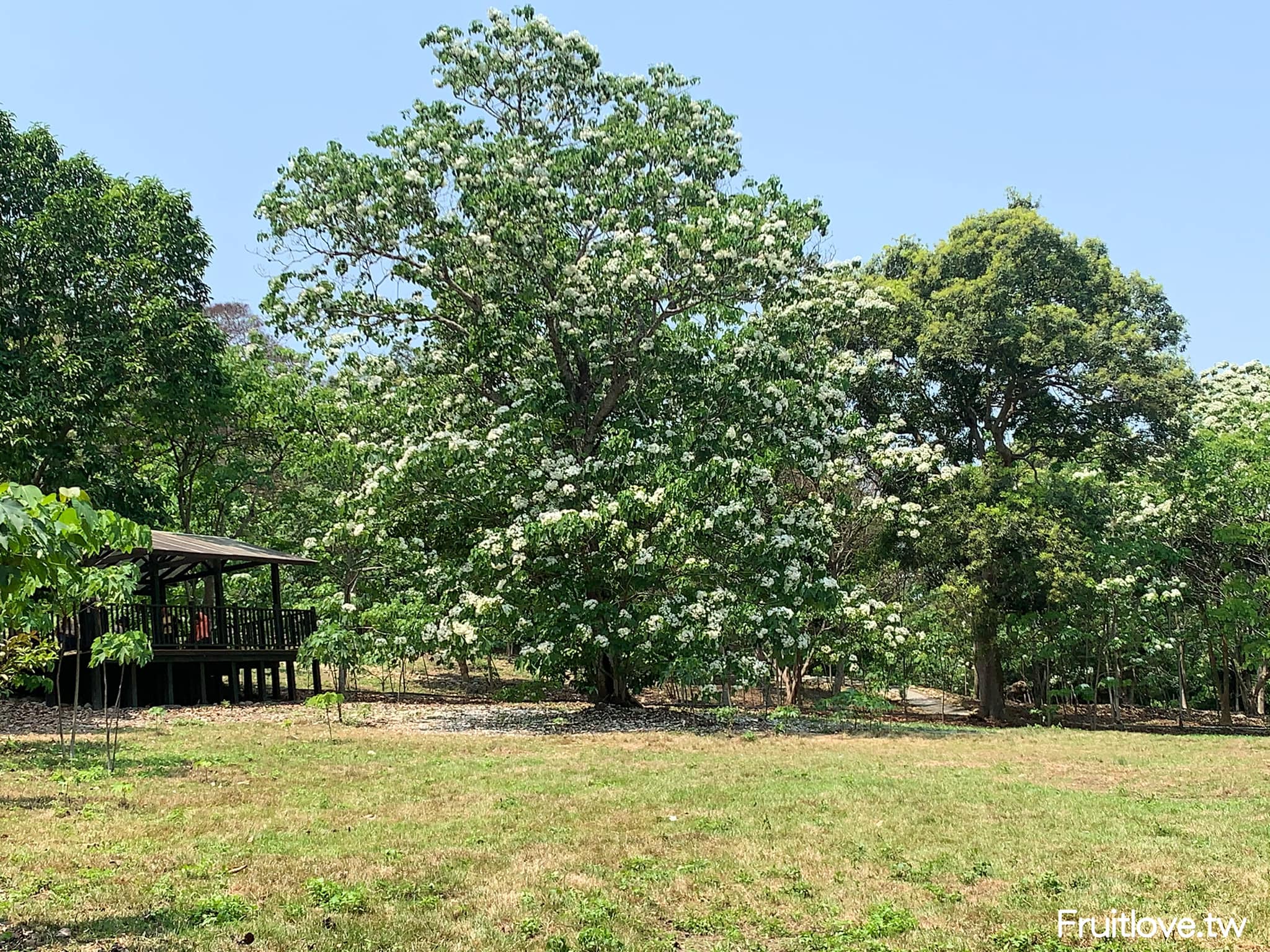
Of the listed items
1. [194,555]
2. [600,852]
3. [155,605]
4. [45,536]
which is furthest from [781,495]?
[45,536]

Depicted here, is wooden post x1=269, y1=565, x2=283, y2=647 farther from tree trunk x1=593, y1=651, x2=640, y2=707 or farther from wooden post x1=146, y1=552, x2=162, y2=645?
tree trunk x1=593, y1=651, x2=640, y2=707

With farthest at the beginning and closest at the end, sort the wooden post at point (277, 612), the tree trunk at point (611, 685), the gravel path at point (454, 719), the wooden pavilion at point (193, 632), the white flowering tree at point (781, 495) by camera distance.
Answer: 1. the wooden post at point (277, 612)
2. the tree trunk at point (611, 685)
3. the wooden pavilion at point (193, 632)
4. the white flowering tree at point (781, 495)
5. the gravel path at point (454, 719)

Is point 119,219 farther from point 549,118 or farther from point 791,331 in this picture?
point 791,331

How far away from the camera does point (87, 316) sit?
18.4 metres

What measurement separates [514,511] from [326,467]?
8693mm

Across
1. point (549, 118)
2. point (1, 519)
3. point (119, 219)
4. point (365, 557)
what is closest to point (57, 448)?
point (119, 219)

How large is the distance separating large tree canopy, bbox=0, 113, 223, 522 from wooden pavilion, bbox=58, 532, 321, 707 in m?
1.86

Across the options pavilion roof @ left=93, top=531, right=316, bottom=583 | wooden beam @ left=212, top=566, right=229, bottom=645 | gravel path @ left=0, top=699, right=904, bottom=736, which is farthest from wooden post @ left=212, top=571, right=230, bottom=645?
gravel path @ left=0, top=699, right=904, bottom=736

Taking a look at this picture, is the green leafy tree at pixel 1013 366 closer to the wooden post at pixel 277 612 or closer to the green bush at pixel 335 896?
the wooden post at pixel 277 612

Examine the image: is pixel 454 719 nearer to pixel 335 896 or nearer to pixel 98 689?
pixel 98 689

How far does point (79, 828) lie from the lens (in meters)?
6.80

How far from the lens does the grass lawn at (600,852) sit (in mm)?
4785

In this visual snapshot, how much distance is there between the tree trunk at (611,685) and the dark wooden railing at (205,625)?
696 cm

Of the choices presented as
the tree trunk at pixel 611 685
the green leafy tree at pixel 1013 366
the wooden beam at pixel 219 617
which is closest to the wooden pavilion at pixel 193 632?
the wooden beam at pixel 219 617
